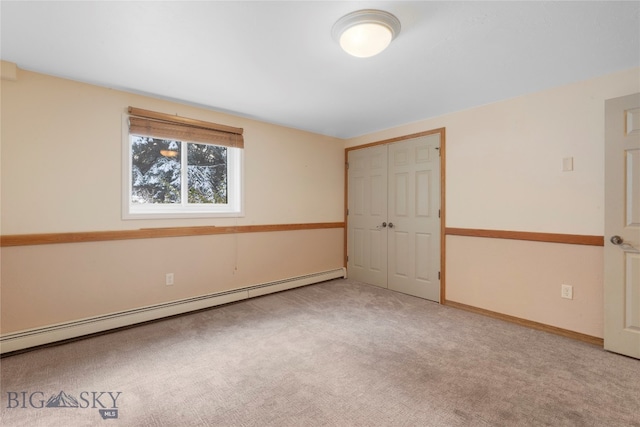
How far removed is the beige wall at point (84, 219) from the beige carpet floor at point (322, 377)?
1.29 ft

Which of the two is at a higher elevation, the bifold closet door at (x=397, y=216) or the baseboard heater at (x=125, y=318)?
the bifold closet door at (x=397, y=216)

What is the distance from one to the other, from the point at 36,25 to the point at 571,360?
4157 mm

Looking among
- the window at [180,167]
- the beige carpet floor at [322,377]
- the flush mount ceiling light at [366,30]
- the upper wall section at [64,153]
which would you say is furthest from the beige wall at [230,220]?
the flush mount ceiling light at [366,30]

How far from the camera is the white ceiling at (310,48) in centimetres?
161

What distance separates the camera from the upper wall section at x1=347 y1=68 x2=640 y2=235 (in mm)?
2395

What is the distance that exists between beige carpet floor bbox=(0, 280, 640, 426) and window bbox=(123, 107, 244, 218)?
119 cm

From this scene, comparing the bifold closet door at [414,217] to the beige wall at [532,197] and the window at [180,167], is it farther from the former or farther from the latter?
the window at [180,167]

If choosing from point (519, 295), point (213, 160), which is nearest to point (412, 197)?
point (519, 295)

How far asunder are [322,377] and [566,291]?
2.25m

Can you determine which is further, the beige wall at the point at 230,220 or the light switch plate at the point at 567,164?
the light switch plate at the point at 567,164

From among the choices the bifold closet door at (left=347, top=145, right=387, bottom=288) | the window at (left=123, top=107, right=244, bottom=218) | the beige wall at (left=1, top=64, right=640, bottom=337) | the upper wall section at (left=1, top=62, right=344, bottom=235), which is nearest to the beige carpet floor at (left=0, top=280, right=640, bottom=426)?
the beige wall at (left=1, top=64, right=640, bottom=337)

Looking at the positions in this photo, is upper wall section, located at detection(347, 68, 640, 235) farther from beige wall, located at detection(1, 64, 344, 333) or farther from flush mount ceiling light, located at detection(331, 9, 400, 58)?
beige wall, located at detection(1, 64, 344, 333)

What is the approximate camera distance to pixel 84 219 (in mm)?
2523

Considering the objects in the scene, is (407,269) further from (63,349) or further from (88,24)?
(88,24)
